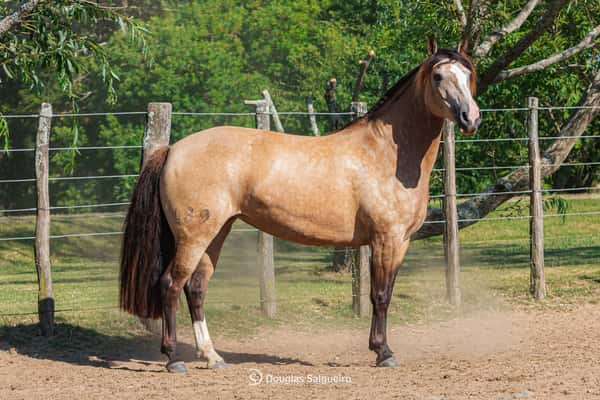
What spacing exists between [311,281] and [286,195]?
5039 millimetres

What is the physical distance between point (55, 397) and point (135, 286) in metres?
1.10

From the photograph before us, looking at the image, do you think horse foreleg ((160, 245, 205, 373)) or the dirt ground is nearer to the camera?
the dirt ground

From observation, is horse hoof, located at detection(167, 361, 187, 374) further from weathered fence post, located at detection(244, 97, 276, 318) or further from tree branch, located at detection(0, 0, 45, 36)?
tree branch, located at detection(0, 0, 45, 36)

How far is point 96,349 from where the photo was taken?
23.6 ft

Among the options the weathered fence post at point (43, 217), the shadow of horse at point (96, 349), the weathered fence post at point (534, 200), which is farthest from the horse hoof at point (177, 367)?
the weathered fence post at point (534, 200)

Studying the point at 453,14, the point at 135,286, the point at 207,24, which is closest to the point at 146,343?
the point at 135,286

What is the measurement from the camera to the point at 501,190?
33.2 ft

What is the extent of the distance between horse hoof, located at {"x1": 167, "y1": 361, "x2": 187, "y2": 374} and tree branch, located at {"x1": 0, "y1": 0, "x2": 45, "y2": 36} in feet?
10.9

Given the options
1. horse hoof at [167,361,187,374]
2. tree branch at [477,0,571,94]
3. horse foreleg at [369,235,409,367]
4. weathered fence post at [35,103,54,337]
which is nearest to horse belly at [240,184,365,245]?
horse foreleg at [369,235,409,367]

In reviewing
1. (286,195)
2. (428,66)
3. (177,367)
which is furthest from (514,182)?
(177,367)

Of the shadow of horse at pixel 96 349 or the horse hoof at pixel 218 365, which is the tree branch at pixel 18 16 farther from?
the horse hoof at pixel 218 365

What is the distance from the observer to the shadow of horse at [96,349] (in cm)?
674

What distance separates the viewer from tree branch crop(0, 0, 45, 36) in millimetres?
7328

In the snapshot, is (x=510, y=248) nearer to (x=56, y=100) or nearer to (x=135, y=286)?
(x=135, y=286)
